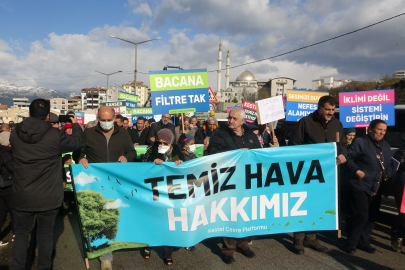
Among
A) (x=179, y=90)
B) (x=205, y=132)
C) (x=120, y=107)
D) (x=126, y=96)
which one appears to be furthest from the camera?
(x=126, y=96)

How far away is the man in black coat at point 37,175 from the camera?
10.4 ft

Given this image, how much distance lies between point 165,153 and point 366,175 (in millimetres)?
2596

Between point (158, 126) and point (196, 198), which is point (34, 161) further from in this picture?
point (158, 126)

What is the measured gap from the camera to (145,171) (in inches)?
151

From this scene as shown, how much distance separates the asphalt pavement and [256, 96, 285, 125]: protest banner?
9.09 ft

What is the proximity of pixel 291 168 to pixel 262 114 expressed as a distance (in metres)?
2.82

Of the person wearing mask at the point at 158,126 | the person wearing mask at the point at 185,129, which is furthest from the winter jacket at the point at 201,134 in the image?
the person wearing mask at the point at 158,126

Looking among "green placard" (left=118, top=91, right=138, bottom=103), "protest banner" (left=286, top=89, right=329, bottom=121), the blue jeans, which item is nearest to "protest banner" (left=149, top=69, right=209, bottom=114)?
"protest banner" (left=286, top=89, right=329, bottom=121)

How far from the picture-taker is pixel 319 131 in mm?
4422

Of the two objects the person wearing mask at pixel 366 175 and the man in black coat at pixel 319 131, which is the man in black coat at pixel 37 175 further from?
the person wearing mask at pixel 366 175

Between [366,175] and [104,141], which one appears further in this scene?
[366,175]

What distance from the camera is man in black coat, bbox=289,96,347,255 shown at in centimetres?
430

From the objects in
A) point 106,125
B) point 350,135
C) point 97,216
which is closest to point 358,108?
point 350,135

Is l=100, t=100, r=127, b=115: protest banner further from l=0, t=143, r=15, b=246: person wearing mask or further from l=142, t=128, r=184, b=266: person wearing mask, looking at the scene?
l=142, t=128, r=184, b=266: person wearing mask
